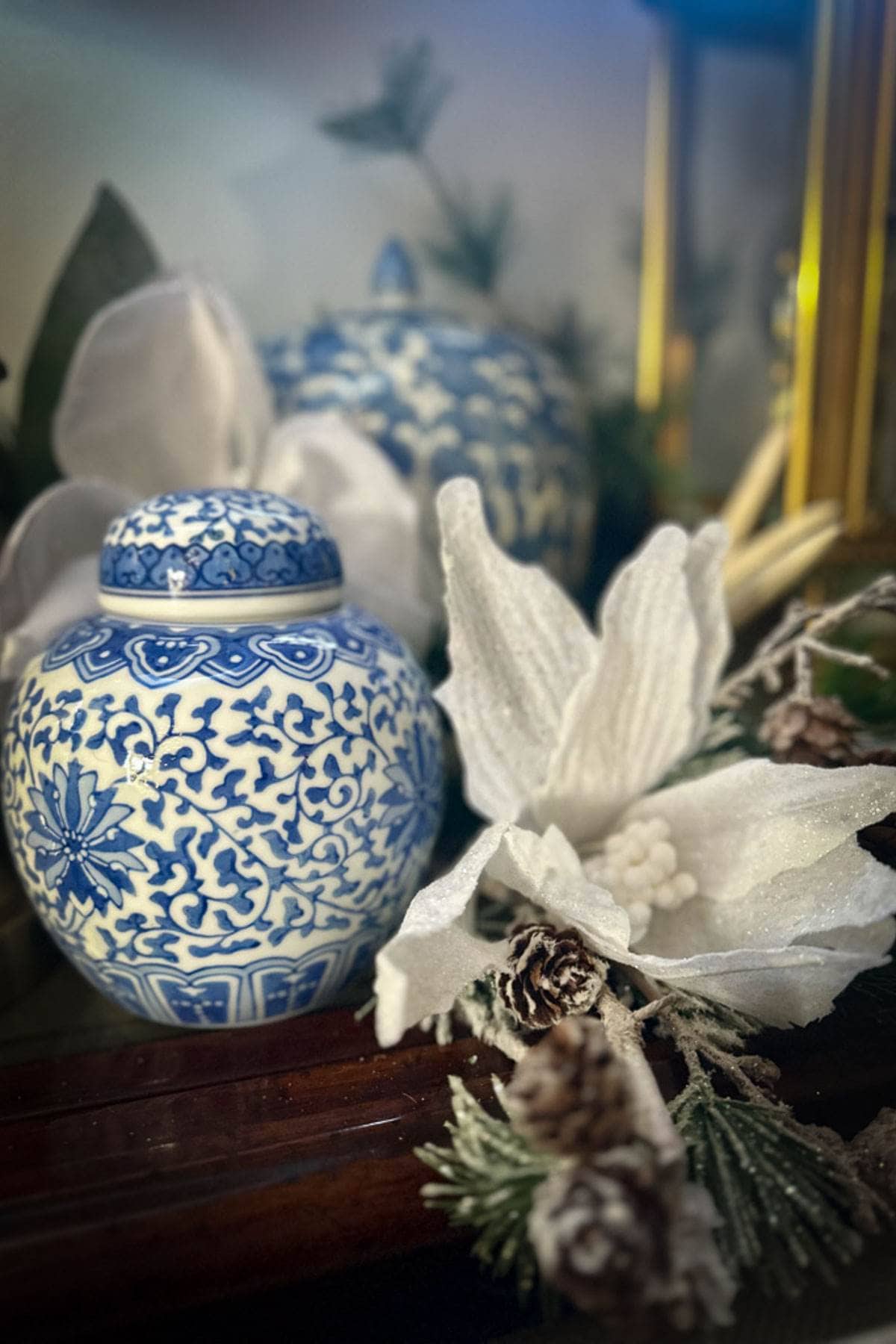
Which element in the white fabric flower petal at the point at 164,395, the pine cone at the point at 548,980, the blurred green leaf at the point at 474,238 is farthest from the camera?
the blurred green leaf at the point at 474,238

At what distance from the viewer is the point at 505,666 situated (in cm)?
39

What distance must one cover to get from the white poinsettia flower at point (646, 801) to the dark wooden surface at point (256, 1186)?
0.05 m

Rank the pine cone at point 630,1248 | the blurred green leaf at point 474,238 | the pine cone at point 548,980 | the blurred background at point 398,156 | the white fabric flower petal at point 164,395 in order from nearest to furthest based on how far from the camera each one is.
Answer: the pine cone at point 630,1248
the pine cone at point 548,980
the white fabric flower petal at point 164,395
the blurred background at point 398,156
the blurred green leaf at point 474,238

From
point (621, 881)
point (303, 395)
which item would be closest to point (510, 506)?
point (303, 395)

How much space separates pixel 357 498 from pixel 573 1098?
335 mm

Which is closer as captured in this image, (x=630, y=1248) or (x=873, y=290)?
(x=630, y=1248)

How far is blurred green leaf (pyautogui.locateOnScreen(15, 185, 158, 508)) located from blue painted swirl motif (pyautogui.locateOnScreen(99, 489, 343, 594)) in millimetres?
191

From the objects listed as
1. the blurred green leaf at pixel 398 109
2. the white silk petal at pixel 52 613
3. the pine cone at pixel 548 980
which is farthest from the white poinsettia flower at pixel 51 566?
the blurred green leaf at pixel 398 109

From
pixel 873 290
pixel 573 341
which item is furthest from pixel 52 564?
pixel 873 290

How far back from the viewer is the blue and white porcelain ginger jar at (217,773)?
1.08 feet

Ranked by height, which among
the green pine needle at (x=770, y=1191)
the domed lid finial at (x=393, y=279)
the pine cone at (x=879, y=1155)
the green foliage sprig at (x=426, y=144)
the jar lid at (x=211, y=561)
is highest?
the green foliage sprig at (x=426, y=144)

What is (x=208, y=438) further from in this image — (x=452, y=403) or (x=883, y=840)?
(x=883, y=840)

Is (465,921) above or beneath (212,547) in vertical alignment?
beneath

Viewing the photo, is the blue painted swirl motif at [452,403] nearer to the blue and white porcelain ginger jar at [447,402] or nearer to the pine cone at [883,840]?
the blue and white porcelain ginger jar at [447,402]
